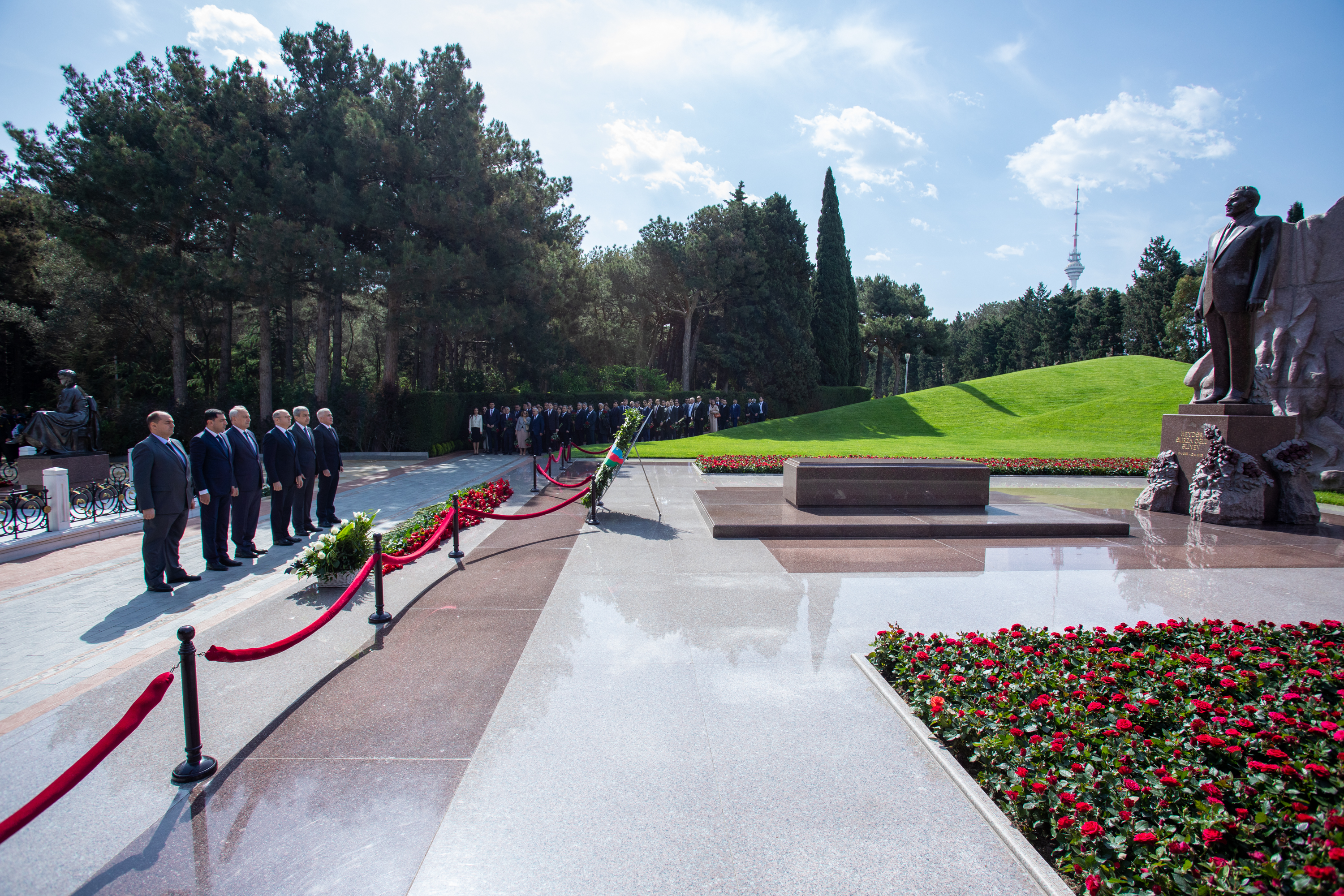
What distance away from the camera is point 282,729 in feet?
12.4

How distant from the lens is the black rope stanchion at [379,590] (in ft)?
18.0

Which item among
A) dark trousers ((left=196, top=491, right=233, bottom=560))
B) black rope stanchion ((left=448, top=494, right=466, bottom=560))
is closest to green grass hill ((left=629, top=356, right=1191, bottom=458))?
black rope stanchion ((left=448, top=494, right=466, bottom=560))

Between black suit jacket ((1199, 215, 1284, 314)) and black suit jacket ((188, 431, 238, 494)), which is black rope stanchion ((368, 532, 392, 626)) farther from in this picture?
black suit jacket ((1199, 215, 1284, 314))

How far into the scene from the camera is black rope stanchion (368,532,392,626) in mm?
5484

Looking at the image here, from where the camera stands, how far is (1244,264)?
9.44m

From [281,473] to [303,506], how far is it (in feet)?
2.52

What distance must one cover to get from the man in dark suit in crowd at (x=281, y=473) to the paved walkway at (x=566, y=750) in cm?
A: 284

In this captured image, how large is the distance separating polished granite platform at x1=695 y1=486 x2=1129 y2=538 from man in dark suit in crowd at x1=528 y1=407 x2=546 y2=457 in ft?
37.3

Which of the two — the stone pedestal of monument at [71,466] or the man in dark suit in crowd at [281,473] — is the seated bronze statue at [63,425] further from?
the man in dark suit in crowd at [281,473]

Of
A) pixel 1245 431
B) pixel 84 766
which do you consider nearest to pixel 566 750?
pixel 84 766

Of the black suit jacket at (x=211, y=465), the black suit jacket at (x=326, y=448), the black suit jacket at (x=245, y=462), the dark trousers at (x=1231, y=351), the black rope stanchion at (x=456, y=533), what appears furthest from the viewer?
the dark trousers at (x=1231, y=351)

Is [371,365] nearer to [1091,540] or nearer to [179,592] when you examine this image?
[179,592]

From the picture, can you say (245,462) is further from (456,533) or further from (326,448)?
(456,533)

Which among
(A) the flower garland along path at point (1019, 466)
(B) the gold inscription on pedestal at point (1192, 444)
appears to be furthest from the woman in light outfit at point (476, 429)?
(B) the gold inscription on pedestal at point (1192, 444)
